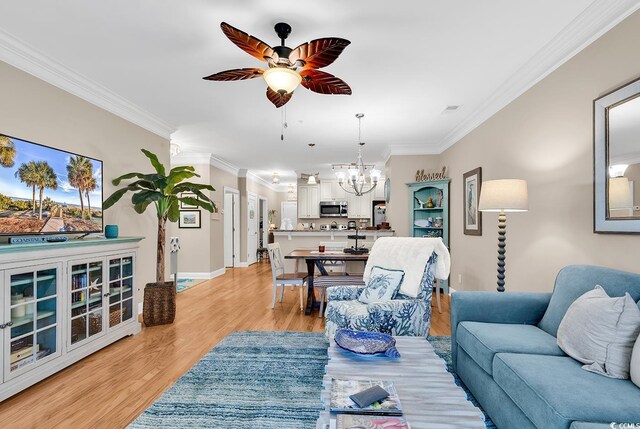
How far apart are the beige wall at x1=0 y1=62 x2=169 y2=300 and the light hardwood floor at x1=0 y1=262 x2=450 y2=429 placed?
1.08 meters

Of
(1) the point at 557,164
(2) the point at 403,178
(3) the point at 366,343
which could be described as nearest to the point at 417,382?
(3) the point at 366,343

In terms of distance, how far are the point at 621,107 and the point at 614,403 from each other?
5.65 ft

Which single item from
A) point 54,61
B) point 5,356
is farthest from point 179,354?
point 54,61

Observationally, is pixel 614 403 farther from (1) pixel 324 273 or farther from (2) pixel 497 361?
(1) pixel 324 273

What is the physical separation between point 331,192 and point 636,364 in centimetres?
795

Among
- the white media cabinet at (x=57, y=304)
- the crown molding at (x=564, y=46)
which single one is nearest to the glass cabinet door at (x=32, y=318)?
the white media cabinet at (x=57, y=304)

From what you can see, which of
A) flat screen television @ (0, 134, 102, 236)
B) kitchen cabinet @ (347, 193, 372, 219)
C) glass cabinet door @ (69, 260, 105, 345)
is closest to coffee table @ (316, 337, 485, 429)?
glass cabinet door @ (69, 260, 105, 345)

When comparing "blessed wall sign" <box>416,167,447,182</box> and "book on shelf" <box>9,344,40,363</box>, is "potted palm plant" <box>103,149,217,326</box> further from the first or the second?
"blessed wall sign" <box>416,167,447,182</box>

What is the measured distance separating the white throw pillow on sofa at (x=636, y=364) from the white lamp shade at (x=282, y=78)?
7.44ft

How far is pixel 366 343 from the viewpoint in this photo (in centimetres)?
183

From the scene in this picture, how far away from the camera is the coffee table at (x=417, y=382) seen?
4.01ft

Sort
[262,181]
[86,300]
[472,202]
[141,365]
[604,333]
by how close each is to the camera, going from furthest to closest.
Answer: [262,181], [472,202], [86,300], [141,365], [604,333]

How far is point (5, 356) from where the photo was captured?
6.97ft

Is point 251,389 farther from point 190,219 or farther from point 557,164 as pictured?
point 190,219
